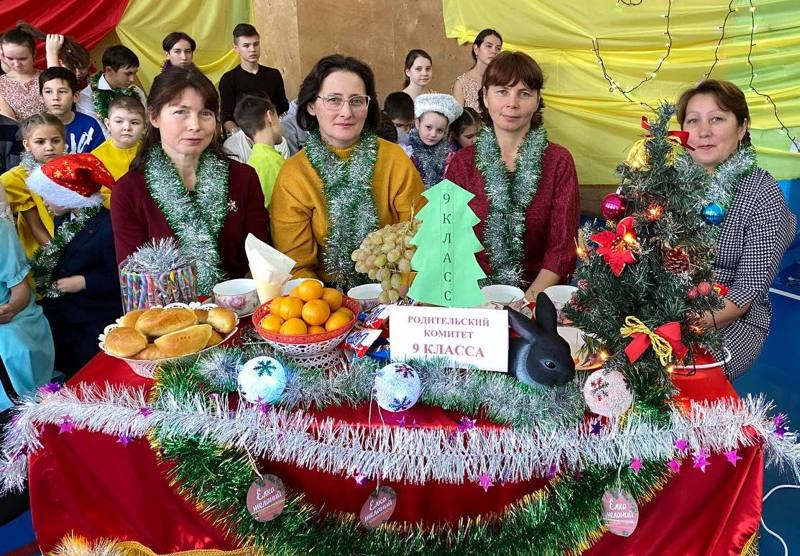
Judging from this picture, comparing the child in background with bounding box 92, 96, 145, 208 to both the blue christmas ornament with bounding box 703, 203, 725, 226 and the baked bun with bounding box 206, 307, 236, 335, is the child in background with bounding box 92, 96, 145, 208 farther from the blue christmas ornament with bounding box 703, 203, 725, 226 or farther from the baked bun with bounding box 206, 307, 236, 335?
the blue christmas ornament with bounding box 703, 203, 725, 226

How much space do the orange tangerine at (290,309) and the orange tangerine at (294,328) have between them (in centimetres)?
2

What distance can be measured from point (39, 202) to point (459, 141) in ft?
7.98

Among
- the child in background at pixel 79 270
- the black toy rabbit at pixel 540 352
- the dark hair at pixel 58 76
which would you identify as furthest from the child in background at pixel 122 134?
the black toy rabbit at pixel 540 352

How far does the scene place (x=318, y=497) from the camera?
1339 mm

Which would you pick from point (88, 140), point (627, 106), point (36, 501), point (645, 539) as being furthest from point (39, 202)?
point (627, 106)

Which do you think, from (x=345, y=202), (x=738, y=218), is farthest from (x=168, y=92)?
(x=738, y=218)

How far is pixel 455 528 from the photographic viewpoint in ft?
4.34

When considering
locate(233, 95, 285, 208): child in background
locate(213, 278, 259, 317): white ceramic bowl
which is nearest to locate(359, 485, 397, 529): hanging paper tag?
locate(213, 278, 259, 317): white ceramic bowl

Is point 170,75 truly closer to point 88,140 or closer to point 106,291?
point 106,291

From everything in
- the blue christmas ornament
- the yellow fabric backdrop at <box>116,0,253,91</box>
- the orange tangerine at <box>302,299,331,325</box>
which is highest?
the yellow fabric backdrop at <box>116,0,253,91</box>

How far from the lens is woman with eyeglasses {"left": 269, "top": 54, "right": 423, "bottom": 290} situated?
2088 mm

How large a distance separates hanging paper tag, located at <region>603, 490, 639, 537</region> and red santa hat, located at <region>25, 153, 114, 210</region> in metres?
2.11

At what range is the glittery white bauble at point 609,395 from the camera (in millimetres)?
1148

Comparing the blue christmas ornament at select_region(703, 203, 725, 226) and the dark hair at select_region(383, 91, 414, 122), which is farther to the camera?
the dark hair at select_region(383, 91, 414, 122)
